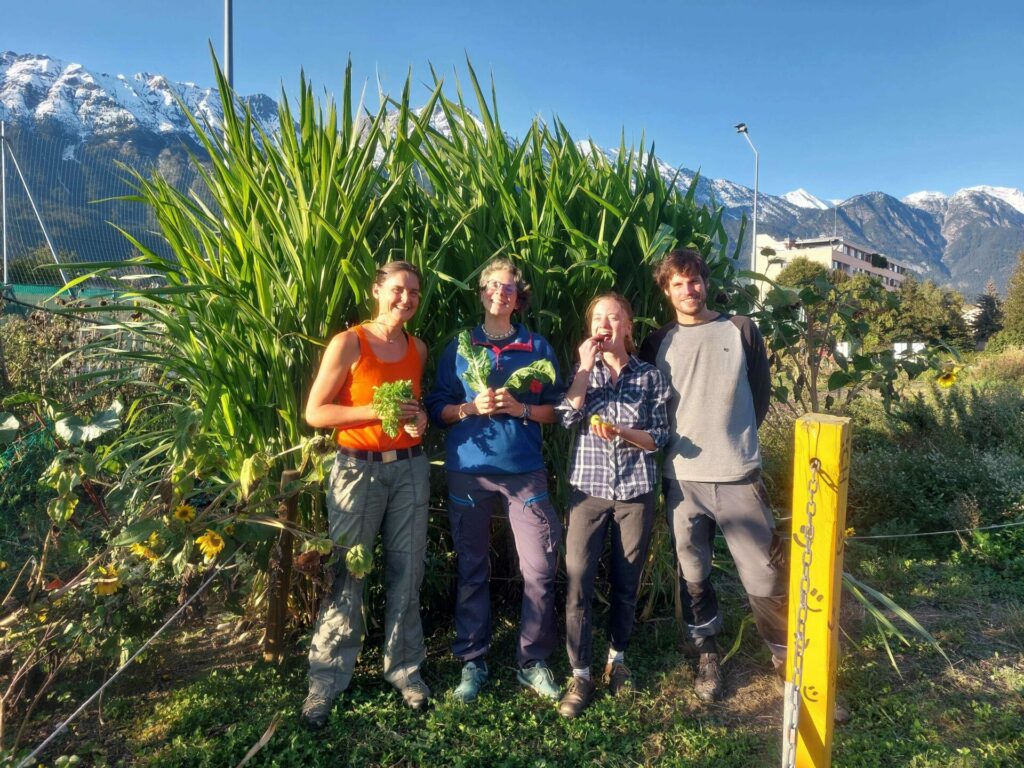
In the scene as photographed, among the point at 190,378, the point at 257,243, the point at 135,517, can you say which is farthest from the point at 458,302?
the point at 135,517

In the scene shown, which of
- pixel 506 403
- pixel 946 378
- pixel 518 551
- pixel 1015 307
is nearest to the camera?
pixel 506 403

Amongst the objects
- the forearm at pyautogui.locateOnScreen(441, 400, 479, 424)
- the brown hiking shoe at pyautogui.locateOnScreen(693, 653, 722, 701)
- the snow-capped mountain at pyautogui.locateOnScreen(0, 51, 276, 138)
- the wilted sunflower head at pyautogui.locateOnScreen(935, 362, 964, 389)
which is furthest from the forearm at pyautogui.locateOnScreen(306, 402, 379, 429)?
the snow-capped mountain at pyautogui.locateOnScreen(0, 51, 276, 138)

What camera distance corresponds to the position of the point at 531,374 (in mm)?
2047

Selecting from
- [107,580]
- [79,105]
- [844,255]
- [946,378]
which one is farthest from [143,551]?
[79,105]

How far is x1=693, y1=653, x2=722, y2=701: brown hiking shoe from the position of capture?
2334 mm

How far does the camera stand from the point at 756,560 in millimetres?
2160

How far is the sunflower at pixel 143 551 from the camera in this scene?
1.82 m

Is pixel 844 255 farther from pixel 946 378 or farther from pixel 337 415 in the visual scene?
pixel 337 415

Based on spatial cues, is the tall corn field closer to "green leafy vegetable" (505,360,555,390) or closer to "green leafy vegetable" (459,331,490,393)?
"green leafy vegetable" (459,331,490,393)

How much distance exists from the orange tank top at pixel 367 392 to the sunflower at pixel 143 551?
0.63 m

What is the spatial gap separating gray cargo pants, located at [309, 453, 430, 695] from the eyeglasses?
2.11 feet

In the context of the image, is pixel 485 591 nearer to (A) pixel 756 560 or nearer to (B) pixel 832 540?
(A) pixel 756 560

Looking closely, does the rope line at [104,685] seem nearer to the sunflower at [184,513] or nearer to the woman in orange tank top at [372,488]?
the sunflower at [184,513]

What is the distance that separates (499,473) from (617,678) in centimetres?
95
